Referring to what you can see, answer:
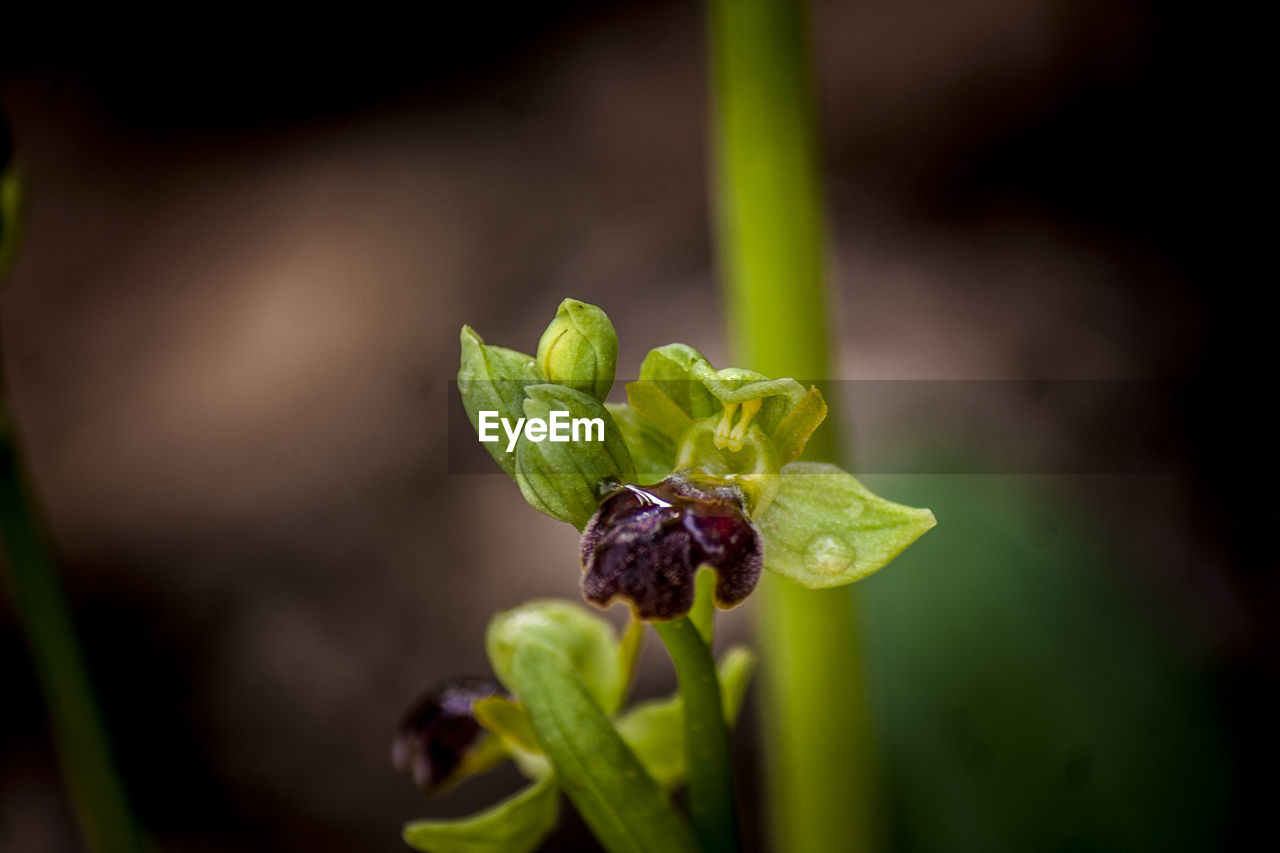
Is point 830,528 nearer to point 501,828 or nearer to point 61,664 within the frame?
point 501,828

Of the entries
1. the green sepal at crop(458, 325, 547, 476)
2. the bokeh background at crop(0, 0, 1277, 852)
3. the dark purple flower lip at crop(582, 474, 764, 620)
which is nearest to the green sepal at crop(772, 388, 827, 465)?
the dark purple flower lip at crop(582, 474, 764, 620)

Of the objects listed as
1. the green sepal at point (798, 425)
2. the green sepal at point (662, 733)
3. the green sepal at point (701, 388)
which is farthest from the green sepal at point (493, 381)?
the green sepal at point (662, 733)

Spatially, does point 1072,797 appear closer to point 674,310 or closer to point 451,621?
point 451,621

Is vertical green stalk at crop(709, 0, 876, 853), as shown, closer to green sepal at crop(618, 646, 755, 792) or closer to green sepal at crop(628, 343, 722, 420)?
green sepal at crop(618, 646, 755, 792)

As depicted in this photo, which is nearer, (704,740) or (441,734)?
(704,740)

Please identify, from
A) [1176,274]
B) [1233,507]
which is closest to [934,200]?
[1176,274]

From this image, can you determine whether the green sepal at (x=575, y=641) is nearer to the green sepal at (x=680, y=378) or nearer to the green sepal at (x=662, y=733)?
the green sepal at (x=662, y=733)

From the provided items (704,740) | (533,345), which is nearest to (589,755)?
(704,740)
